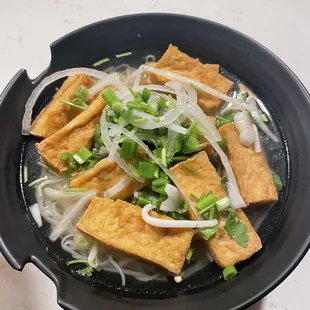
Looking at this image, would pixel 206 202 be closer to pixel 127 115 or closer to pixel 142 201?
pixel 142 201

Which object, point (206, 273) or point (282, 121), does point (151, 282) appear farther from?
point (282, 121)

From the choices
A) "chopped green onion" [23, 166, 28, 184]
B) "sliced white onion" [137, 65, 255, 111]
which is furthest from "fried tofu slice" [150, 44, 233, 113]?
"chopped green onion" [23, 166, 28, 184]

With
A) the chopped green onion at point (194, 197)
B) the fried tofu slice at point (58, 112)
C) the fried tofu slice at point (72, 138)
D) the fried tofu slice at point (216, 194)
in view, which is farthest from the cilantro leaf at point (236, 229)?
the fried tofu slice at point (58, 112)

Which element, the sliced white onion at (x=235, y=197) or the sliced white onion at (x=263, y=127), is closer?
the sliced white onion at (x=235, y=197)

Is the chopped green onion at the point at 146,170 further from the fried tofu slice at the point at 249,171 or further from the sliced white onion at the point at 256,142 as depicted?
the sliced white onion at the point at 256,142

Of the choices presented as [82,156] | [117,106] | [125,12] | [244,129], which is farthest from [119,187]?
[125,12]
